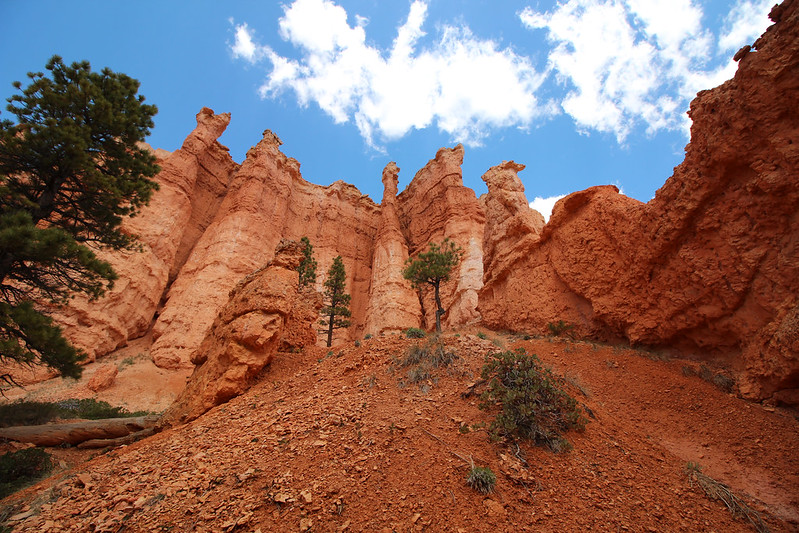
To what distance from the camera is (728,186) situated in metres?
7.46

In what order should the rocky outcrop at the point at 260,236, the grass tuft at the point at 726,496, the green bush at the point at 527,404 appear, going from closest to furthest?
1. the grass tuft at the point at 726,496
2. the green bush at the point at 527,404
3. the rocky outcrop at the point at 260,236

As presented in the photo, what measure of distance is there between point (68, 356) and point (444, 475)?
9.85 m

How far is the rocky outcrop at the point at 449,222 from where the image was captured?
28.5 m

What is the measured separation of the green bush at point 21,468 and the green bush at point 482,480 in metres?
7.74

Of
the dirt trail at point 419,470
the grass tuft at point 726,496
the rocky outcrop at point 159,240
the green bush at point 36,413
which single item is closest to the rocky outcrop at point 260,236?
the rocky outcrop at point 159,240

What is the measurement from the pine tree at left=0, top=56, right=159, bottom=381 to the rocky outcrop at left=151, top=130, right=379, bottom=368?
635 inches

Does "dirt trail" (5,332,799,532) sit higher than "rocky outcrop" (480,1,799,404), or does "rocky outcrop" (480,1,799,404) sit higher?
"rocky outcrop" (480,1,799,404)

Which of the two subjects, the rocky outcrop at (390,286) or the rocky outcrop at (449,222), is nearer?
the rocky outcrop at (449,222)

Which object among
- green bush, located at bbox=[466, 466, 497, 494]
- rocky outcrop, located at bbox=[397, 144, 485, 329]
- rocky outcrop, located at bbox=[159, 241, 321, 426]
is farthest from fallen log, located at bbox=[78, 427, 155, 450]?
rocky outcrop, located at bbox=[397, 144, 485, 329]

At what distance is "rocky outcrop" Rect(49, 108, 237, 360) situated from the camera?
21.8 m

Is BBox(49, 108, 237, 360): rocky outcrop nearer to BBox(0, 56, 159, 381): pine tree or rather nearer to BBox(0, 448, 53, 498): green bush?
BBox(0, 56, 159, 381): pine tree

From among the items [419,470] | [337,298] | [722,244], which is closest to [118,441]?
[419,470]

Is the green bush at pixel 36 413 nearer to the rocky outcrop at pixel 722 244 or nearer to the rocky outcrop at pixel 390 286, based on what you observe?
the rocky outcrop at pixel 722 244

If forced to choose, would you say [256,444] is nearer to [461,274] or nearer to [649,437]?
[649,437]
